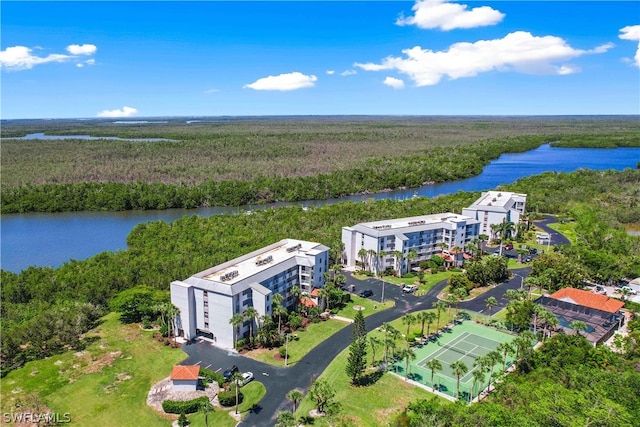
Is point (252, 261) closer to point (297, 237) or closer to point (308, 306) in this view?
point (308, 306)

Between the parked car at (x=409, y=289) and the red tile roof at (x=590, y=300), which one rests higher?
the red tile roof at (x=590, y=300)

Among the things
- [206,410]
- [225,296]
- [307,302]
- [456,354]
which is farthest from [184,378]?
[456,354]

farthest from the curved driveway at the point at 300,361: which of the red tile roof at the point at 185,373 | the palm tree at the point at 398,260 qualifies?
the palm tree at the point at 398,260

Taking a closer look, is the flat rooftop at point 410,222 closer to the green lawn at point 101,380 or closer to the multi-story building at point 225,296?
the multi-story building at point 225,296

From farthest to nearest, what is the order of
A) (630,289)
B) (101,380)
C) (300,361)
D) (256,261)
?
(630,289), (256,261), (300,361), (101,380)

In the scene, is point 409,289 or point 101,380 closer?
point 101,380

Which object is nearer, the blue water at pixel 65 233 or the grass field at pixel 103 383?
the grass field at pixel 103 383

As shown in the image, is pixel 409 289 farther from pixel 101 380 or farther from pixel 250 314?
pixel 101 380
